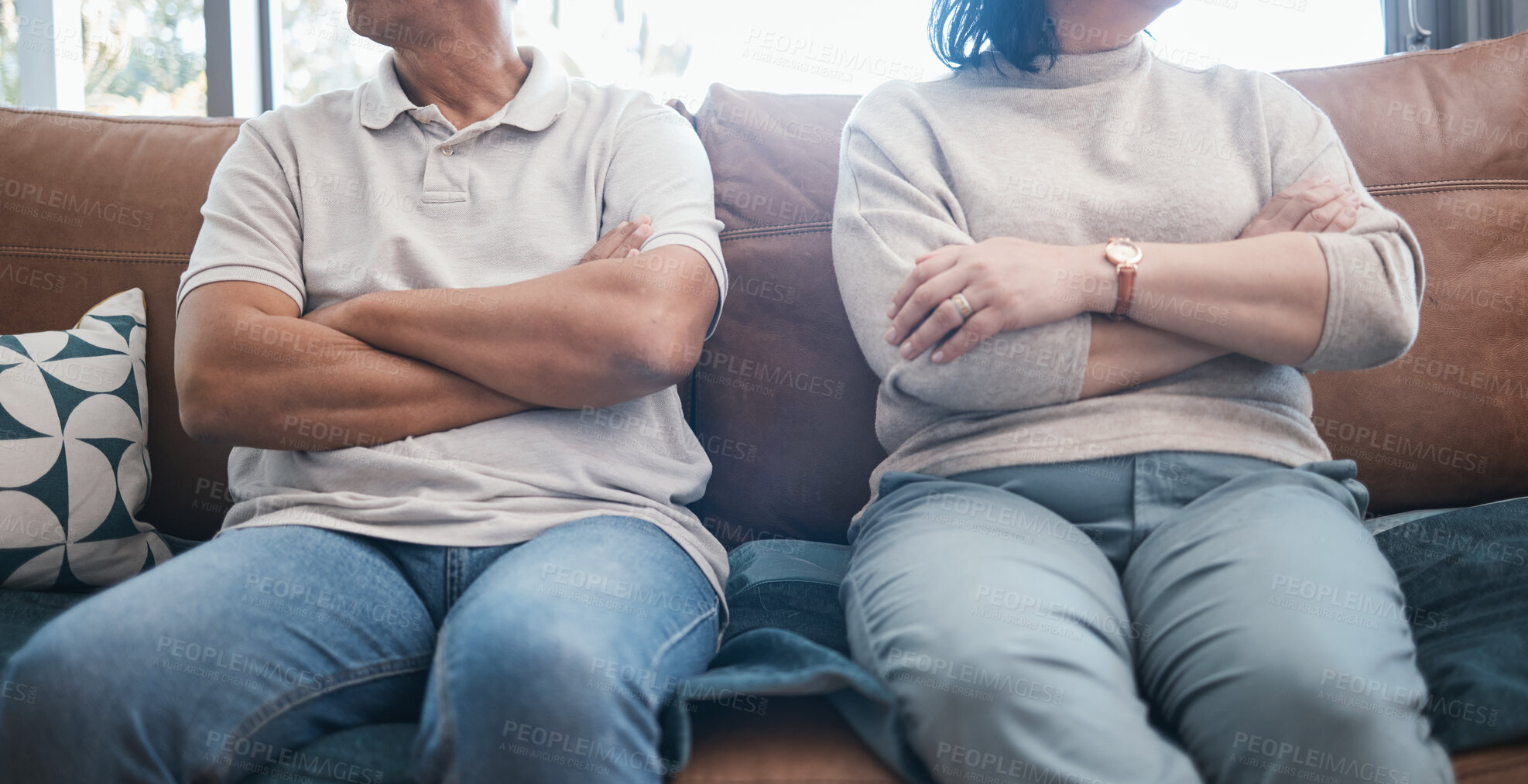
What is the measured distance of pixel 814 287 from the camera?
49.1 inches

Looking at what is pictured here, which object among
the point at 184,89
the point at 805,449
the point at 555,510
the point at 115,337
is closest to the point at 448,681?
the point at 555,510

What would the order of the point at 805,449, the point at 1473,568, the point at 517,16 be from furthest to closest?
the point at 517,16, the point at 805,449, the point at 1473,568

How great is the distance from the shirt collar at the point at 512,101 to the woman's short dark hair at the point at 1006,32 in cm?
56

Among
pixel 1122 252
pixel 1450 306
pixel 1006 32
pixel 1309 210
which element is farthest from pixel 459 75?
pixel 1450 306

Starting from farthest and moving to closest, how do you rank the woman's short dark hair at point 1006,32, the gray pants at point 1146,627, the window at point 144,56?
the window at point 144,56
the woman's short dark hair at point 1006,32
the gray pants at point 1146,627

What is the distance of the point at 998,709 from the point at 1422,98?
123cm

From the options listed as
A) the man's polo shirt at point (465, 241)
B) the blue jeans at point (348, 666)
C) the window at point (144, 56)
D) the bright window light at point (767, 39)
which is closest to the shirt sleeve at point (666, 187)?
the man's polo shirt at point (465, 241)

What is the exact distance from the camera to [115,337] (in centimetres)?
124

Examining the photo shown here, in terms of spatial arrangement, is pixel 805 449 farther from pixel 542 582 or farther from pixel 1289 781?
pixel 1289 781

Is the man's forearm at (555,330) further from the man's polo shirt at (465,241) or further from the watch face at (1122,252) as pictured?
A: the watch face at (1122,252)

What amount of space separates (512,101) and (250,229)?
1.20ft

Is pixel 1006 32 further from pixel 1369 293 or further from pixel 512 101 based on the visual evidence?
pixel 512 101

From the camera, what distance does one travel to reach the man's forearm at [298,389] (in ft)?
3.03

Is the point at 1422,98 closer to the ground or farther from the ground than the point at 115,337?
farther from the ground
